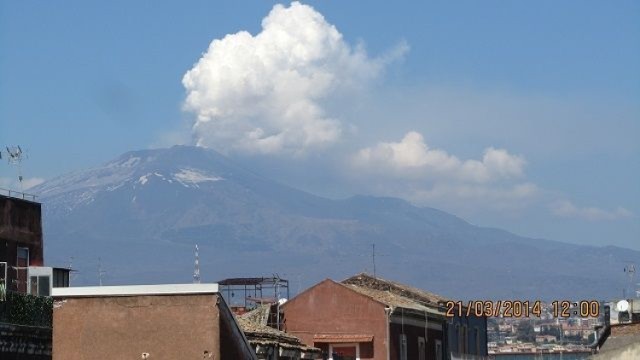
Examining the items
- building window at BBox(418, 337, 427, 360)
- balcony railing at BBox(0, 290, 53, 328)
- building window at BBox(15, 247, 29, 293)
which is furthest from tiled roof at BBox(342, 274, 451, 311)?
balcony railing at BBox(0, 290, 53, 328)

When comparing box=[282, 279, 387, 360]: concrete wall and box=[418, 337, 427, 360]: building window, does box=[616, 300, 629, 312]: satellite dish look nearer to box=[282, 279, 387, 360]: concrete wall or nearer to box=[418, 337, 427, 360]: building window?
box=[282, 279, 387, 360]: concrete wall

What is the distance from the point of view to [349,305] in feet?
229

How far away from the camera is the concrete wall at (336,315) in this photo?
226 feet

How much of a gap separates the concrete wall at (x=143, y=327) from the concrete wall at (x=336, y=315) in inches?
1287

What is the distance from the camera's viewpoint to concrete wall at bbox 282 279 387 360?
69.0 metres

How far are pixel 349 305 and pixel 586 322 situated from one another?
116 meters

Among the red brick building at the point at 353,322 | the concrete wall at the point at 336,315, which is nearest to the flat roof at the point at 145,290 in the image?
the red brick building at the point at 353,322

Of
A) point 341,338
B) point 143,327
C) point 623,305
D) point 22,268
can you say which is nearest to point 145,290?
point 143,327

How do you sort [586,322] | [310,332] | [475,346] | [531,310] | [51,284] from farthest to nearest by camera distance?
[586,322], [475,346], [531,310], [310,332], [51,284]

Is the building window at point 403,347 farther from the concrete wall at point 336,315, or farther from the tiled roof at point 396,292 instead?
the tiled roof at point 396,292

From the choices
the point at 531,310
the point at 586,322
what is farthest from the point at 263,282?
the point at 586,322

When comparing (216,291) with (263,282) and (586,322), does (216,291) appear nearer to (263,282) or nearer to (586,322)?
(263,282)

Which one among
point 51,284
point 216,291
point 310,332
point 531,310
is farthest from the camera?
point 531,310

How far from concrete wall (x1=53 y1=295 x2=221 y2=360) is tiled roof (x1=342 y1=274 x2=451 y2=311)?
37.2 m
